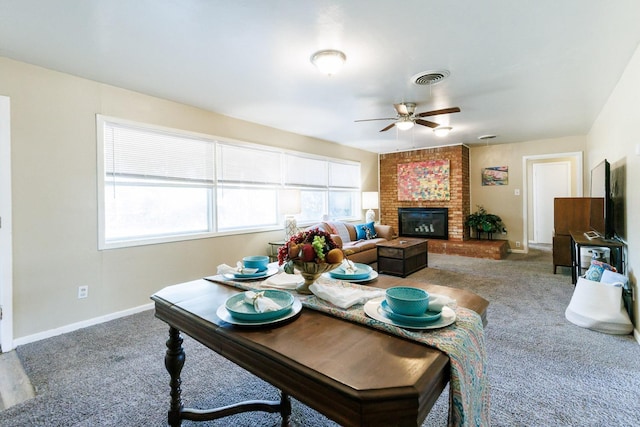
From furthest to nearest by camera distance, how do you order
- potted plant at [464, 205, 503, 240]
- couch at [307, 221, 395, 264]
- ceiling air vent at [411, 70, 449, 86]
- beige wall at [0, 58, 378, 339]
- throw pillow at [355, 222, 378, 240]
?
potted plant at [464, 205, 503, 240], throw pillow at [355, 222, 378, 240], couch at [307, 221, 395, 264], ceiling air vent at [411, 70, 449, 86], beige wall at [0, 58, 378, 339]

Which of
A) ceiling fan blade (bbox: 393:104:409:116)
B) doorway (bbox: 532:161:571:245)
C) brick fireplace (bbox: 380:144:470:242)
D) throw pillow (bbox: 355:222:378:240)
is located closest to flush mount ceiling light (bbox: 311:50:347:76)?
ceiling fan blade (bbox: 393:104:409:116)

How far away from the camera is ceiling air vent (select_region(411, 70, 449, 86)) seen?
9.26 ft

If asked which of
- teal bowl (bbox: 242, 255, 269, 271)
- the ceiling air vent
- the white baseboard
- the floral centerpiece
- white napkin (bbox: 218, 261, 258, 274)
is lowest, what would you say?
the white baseboard

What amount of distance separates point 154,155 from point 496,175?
670cm

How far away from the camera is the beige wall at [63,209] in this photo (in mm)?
2555

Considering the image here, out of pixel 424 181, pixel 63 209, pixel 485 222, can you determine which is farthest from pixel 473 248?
pixel 63 209

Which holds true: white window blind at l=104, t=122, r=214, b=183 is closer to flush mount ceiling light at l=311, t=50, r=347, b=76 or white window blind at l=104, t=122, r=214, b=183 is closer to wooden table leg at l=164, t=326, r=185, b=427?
flush mount ceiling light at l=311, t=50, r=347, b=76

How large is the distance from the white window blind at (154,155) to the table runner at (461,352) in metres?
3.05

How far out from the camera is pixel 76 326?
283cm

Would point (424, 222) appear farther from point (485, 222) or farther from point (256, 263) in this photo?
point (256, 263)

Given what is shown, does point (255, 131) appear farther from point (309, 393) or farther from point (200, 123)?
point (309, 393)

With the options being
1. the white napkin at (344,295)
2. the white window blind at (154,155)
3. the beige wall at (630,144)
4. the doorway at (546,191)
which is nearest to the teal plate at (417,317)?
the white napkin at (344,295)

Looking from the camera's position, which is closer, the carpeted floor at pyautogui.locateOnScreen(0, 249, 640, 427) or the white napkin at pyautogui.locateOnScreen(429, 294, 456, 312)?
the white napkin at pyautogui.locateOnScreen(429, 294, 456, 312)

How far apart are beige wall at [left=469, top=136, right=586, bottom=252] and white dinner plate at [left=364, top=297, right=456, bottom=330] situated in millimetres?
6554
